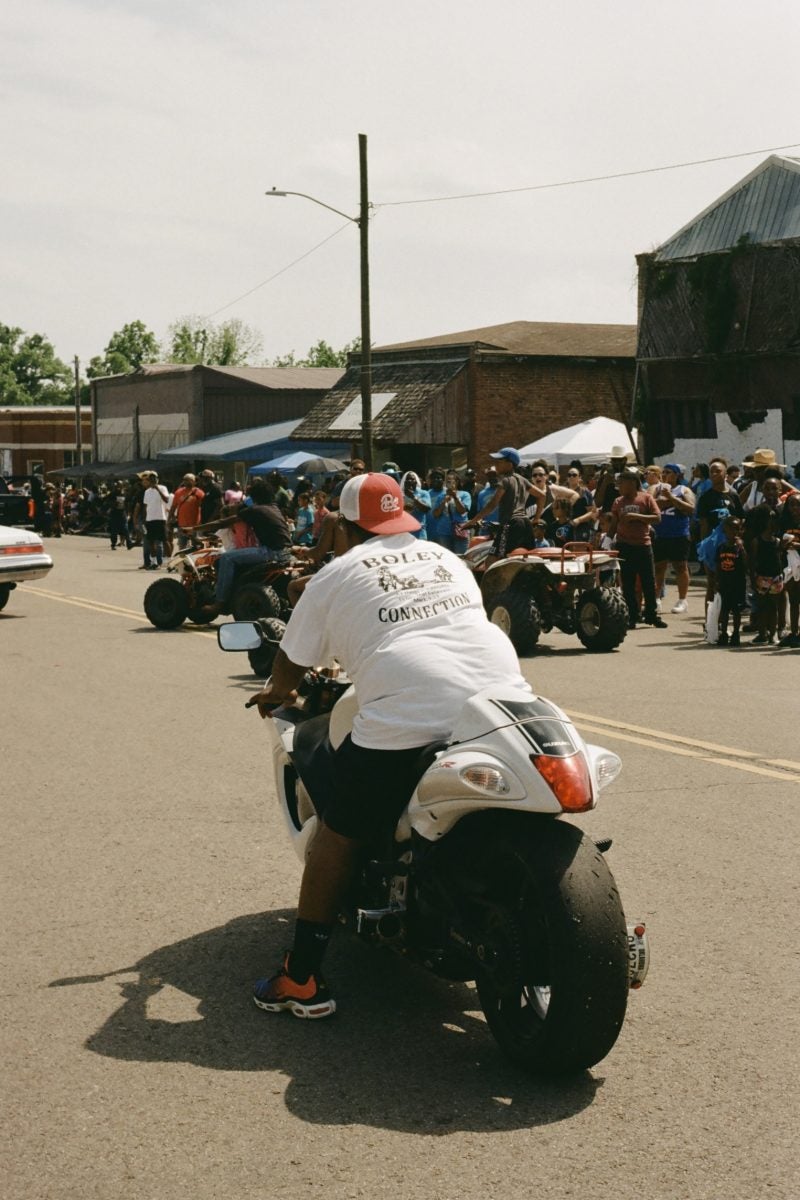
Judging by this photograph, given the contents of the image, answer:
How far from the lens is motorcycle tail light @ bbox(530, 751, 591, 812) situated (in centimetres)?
418

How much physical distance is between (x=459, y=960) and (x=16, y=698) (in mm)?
7989

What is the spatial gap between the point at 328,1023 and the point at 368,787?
2.48ft

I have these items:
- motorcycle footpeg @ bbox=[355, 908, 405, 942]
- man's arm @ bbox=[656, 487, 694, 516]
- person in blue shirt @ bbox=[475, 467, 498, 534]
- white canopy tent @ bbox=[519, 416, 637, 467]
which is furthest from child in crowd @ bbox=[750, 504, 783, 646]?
white canopy tent @ bbox=[519, 416, 637, 467]

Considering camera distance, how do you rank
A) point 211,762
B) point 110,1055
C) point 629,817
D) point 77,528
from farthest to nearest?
point 77,528, point 211,762, point 629,817, point 110,1055

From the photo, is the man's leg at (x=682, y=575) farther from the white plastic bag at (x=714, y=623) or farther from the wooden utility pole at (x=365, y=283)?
the wooden utility pole at (x=365, y=283)

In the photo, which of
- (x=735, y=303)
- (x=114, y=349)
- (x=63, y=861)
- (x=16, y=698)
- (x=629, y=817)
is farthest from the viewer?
(x=114, y=349)

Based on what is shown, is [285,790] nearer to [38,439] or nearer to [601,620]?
[601,620]

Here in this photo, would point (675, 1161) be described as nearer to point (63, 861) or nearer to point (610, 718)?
point (63, 861)

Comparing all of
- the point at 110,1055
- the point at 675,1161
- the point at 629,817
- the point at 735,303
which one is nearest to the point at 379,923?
the point at 110,1055

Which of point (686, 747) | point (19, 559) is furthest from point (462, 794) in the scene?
point (19, 559)

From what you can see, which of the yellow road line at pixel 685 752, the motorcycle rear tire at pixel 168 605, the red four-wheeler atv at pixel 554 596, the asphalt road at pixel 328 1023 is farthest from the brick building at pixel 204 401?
the asphalt road at pixel 328 1023

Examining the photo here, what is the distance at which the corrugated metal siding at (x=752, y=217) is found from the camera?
108 feet

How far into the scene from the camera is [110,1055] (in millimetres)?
4484

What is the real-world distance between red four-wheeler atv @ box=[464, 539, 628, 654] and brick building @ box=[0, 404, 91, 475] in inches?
3820
